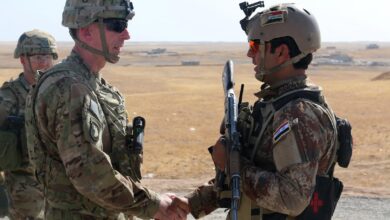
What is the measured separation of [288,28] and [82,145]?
3.97 ft

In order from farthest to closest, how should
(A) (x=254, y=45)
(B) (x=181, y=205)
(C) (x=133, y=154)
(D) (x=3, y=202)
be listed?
(D) (x=3, y=202) → (B) (x=181, y=205) → (C) (x=133, y=154) → (A) (x=254, y=45)

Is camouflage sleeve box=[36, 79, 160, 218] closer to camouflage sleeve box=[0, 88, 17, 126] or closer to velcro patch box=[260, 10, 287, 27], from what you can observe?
velcro patch box=[260, 10, 287, 27]

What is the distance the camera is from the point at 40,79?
3480 millimetres

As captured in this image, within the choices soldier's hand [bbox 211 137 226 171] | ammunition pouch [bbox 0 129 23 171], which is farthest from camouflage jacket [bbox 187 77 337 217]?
ammunition pouch [bbox 0 129 23 171]

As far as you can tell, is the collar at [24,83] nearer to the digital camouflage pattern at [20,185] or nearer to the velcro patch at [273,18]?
the digital camouflage pattern at [20,185]

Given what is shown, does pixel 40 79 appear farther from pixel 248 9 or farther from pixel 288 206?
pixel 288 206

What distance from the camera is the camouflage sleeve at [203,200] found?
12.9ft

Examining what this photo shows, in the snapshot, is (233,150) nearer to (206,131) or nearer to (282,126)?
(282,126)

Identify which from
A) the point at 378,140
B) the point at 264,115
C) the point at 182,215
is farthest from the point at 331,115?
the point at 378,140

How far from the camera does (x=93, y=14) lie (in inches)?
140

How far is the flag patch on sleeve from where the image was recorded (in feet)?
10.2

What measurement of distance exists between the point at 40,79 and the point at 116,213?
88 centimetres

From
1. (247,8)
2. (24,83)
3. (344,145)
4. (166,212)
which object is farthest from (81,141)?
(24,83)

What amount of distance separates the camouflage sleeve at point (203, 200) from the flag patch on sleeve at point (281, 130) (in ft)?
2.87
